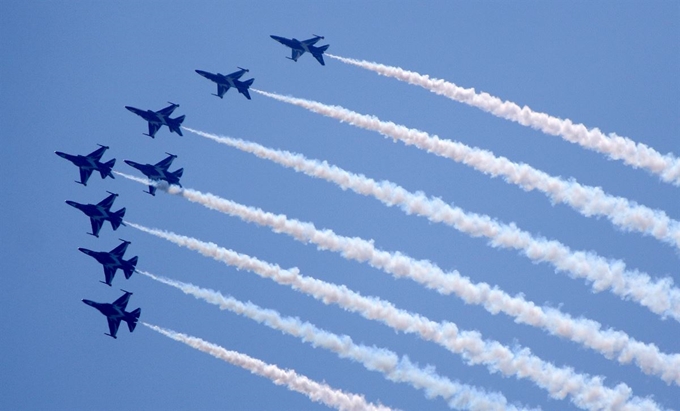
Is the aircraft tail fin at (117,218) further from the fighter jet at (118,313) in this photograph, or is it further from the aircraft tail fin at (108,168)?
the fighter jet at (118,313)

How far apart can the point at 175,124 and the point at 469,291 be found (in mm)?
27581

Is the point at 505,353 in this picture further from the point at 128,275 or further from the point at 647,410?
the point at 128,275

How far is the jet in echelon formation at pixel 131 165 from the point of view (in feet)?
248

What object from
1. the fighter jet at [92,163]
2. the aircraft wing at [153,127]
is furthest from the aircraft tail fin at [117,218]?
the aircraft wing at [153,127]

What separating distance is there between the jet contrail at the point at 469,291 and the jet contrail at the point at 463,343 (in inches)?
65.5

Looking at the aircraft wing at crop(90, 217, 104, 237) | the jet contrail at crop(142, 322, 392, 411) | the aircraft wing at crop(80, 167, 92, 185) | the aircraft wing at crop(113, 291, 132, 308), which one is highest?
the aircraft wing at crop(80, 167, 92, 185)

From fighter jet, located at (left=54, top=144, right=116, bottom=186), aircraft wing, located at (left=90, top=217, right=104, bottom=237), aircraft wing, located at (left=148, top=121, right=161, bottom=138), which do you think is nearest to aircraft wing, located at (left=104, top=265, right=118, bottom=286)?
aircraft wing, located at (left=90, top=217, right=104, bottom=237)

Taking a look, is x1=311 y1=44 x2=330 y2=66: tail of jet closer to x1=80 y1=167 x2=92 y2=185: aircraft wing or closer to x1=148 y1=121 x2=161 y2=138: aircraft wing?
x1=148 y1=121 x2=161 y2=138: aircraft wing

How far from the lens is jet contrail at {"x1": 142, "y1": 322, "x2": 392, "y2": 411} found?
6003 centimetres

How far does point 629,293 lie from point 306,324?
1864 centimetres

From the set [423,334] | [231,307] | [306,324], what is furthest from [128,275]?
[423,334]

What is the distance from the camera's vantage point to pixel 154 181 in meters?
75.9

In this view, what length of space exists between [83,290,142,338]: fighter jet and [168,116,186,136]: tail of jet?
11.9 metres

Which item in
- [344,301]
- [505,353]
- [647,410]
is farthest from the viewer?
[344,301]
